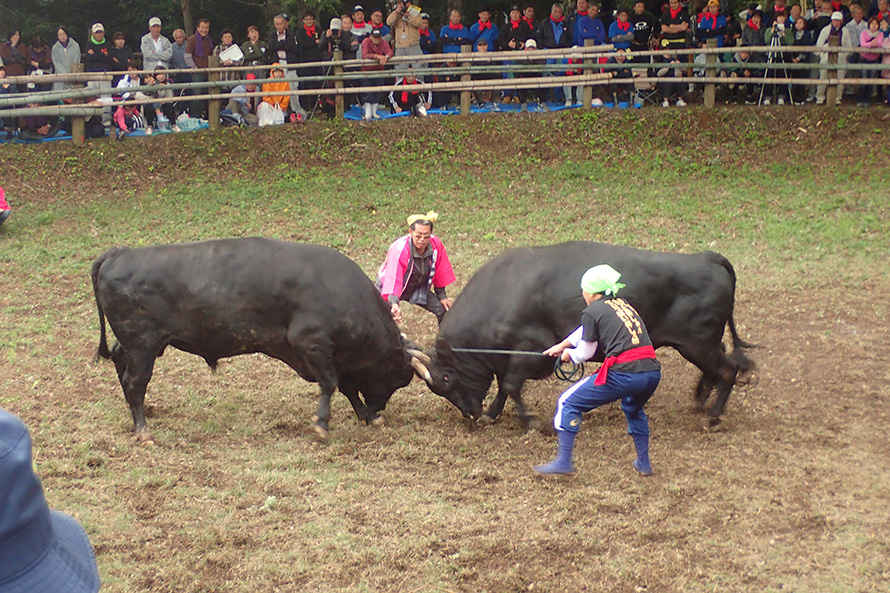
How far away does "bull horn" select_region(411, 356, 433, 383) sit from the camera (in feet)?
23.6

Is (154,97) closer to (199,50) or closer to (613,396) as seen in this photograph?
(199,50)

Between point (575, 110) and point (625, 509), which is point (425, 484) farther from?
point (575, 110)

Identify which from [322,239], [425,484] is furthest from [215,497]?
[322,239]

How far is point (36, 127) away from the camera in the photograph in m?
14.8

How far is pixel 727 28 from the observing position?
1628 centimetres

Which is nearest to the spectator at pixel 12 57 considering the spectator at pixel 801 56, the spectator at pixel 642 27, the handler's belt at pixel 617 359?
the spectator at pixel 642 27

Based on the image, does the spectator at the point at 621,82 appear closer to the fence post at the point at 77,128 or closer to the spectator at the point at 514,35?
the spectator at the point at 514,35

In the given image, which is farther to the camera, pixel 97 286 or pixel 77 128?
pixel 77 128

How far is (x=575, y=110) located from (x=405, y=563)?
487 inches

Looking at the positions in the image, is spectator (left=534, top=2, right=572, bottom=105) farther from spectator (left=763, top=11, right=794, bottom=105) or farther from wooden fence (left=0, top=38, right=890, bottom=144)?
spectator (left=763, top=11, right=794, bottom=105)

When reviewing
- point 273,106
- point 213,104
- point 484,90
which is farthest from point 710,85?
point 213,104

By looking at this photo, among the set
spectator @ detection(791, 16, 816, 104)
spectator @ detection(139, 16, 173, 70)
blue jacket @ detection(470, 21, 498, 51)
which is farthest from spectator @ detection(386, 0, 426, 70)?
spectator @ detection(791, 16, 816, 104)

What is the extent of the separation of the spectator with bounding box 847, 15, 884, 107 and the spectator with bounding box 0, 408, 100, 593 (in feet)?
52.0

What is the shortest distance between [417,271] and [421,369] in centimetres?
105
